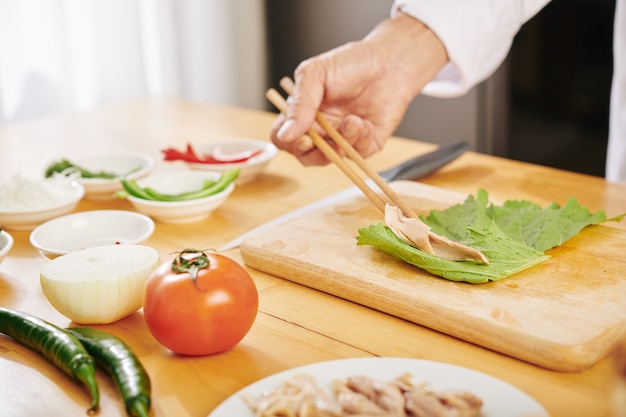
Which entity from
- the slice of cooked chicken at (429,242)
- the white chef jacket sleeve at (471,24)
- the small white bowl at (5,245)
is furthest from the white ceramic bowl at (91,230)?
the white chef jacket sleeve at (471,24)

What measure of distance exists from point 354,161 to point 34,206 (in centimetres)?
61

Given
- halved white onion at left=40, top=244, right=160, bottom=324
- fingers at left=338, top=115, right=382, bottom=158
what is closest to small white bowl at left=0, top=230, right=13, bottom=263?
halved white onion at left=40, top=244, right=160, bottom=324

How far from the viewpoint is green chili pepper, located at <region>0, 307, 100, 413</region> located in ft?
3.10

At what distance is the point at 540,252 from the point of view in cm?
121

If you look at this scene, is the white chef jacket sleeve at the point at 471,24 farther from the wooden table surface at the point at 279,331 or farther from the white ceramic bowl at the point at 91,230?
the white ceramic bowl at the point at 91,230

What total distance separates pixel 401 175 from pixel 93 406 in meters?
0.94

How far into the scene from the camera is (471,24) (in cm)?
181

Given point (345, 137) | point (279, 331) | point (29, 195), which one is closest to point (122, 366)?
point (279, 331)

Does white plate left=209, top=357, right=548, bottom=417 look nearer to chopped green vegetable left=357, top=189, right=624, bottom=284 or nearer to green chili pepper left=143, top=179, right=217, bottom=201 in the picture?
chopped green vegetable left=357, top=189, right=624, bottom=284

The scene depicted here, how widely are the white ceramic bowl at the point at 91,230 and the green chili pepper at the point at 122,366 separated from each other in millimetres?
364

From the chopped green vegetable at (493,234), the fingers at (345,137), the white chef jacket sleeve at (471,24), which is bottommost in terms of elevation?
the chopped green vegetable at (493,234)

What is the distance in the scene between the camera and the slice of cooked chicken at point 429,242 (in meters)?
1.20

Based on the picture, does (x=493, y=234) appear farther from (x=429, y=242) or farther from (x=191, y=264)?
(x=191, y=264)

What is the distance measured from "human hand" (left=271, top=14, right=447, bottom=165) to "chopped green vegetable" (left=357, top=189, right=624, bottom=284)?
406 millimetres
